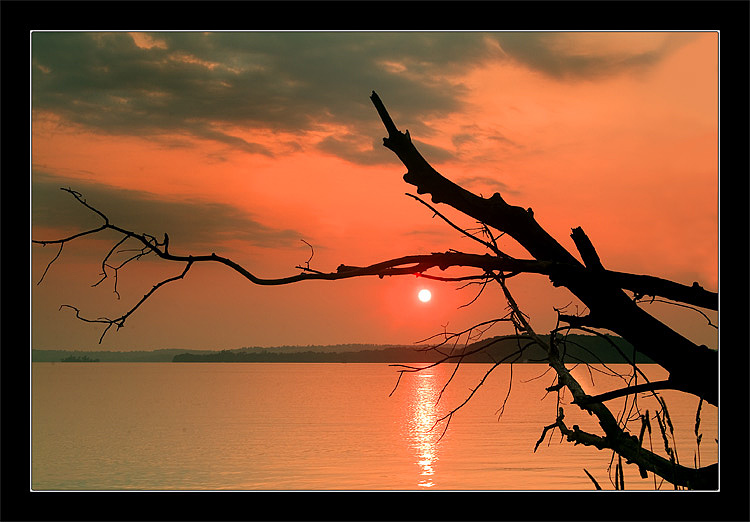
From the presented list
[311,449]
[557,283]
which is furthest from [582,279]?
[311,449]

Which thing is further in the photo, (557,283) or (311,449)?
(311,449)

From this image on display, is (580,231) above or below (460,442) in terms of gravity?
above

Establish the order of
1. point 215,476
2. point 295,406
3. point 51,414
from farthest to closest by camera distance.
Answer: point 295,406 → point 51,414 → point 215,476

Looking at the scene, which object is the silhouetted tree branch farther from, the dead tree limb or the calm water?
the calm water

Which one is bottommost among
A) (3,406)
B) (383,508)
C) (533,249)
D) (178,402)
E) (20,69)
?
(178,402)

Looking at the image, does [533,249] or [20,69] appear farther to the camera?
[533,249]

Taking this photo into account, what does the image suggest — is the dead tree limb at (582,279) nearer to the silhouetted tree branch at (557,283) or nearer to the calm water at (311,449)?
the silhouetted tree branch at (557,283)

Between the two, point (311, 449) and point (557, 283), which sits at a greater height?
point (557, 283)

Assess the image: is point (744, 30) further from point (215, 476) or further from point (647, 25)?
point (215, 476)

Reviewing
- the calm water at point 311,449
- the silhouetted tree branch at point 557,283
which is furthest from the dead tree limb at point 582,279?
the calm water at point 311,449

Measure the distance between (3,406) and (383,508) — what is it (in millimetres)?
1401

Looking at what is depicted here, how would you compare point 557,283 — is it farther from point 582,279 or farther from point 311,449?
point 311,449

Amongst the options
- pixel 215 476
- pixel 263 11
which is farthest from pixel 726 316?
pixel 215 476

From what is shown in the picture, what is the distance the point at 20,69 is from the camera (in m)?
3.04
